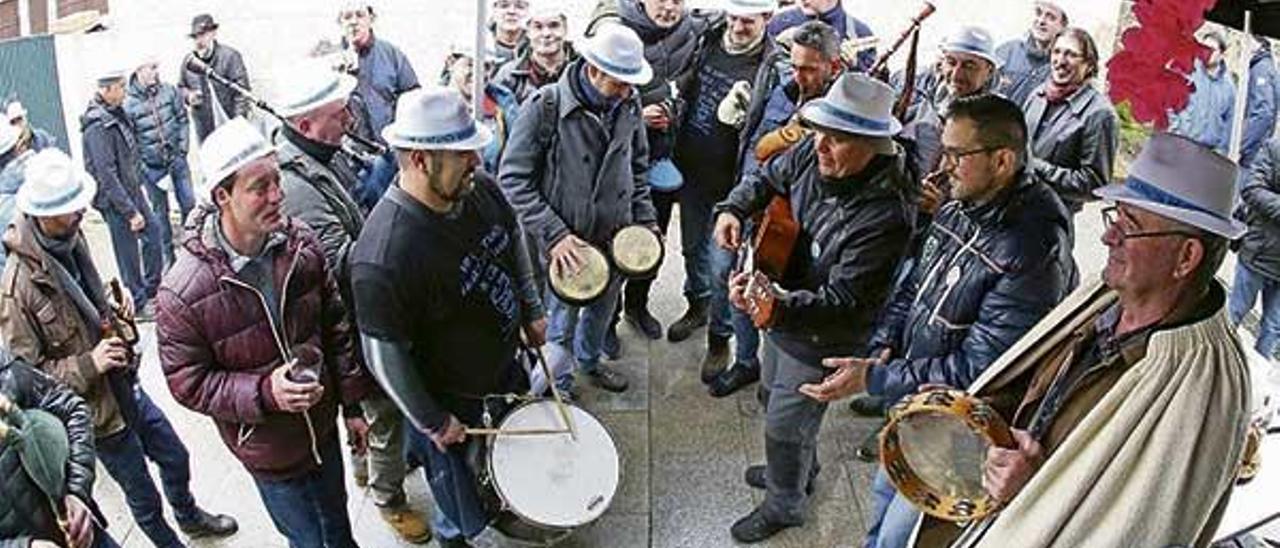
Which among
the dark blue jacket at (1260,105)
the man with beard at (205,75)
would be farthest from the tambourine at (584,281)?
the man with beard at (205,75)

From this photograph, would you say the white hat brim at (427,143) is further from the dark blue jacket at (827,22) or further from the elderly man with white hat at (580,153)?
the dark blue jacket at (827,22)

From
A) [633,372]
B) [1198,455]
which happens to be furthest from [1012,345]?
[633,372]

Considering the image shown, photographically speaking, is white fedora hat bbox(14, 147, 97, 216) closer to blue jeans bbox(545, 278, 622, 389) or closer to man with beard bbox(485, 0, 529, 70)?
blue jeans bbox(545, 278, 622, 389)

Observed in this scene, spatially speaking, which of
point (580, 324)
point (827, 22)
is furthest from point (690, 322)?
point (827, 22)

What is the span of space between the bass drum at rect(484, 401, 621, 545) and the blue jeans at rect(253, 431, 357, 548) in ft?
1.55

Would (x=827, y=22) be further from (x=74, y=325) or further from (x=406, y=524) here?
(x=74, y=325)

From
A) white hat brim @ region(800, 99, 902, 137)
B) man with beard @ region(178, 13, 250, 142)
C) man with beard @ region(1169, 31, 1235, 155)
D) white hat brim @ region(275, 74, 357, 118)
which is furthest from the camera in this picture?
man with beard @ region(178, 13, 250, 142)

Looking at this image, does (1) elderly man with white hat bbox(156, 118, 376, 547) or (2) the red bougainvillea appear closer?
(2) the red bougainvillea

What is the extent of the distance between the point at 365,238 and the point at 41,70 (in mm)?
6223

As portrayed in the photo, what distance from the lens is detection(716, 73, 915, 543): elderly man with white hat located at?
3344mm

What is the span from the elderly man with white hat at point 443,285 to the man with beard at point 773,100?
3.75ft

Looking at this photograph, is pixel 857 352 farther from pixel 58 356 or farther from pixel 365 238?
pixel 58 356

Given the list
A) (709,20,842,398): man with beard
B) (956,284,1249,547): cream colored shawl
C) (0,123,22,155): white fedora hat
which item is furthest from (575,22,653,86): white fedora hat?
(0,123,22,155): white fedora hat

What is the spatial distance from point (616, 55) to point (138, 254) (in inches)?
150
